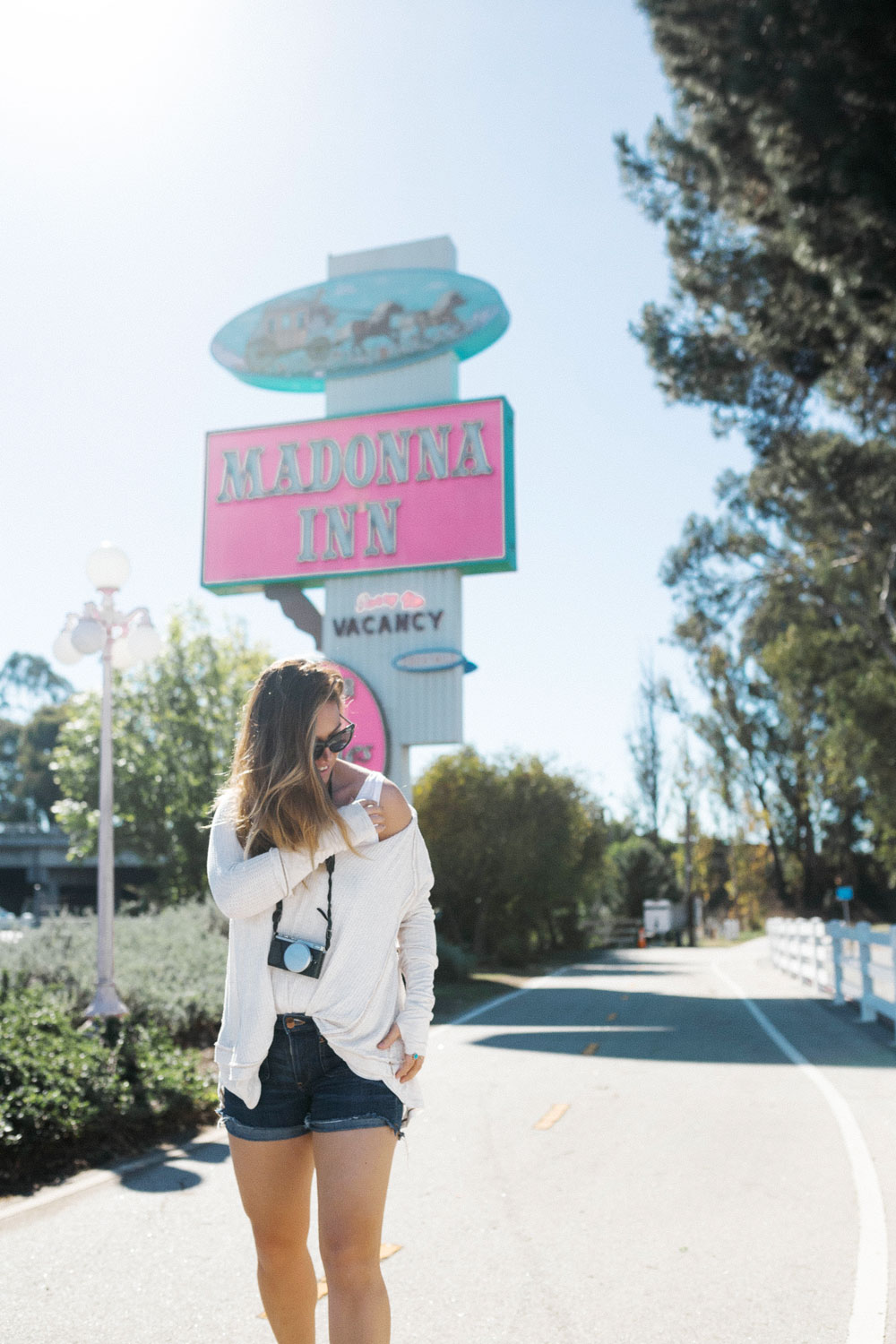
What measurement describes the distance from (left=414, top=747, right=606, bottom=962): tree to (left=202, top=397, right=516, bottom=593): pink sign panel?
1298 cm

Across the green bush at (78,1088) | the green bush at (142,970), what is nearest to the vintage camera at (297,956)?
the green bush at (78,1088)

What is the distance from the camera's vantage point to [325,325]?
18.3 m

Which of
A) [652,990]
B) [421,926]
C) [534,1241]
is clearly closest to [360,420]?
[652,990]

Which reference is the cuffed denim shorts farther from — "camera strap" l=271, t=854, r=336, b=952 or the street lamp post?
the street lamp post

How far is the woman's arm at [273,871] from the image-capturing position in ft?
8.96

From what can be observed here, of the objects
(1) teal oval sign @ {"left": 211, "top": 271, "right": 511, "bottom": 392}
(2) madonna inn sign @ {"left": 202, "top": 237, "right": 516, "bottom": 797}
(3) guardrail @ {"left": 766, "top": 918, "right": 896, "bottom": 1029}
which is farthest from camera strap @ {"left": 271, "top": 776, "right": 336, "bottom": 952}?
(1) teal oval sign @ {"left": 211, "top": 271, "right": 511, "bottom": 392}

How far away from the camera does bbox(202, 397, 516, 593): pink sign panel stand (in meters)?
16.8

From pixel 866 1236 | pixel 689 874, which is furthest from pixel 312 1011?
pixel 689 874

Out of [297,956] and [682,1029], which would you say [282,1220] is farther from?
[682,1029]

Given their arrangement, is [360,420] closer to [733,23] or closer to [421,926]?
[733,23]

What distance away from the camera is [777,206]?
647 inches

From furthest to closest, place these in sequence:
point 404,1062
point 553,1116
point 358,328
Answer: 1. point 358,328
2. point 553,1116
3. point 404,1062

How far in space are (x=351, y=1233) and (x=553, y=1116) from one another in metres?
6.25

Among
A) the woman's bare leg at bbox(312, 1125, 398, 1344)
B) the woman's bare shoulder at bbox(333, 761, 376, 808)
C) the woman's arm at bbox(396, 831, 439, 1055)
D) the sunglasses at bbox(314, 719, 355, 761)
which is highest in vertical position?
the sunglasses at bbox(314, 719, 355, 761)
